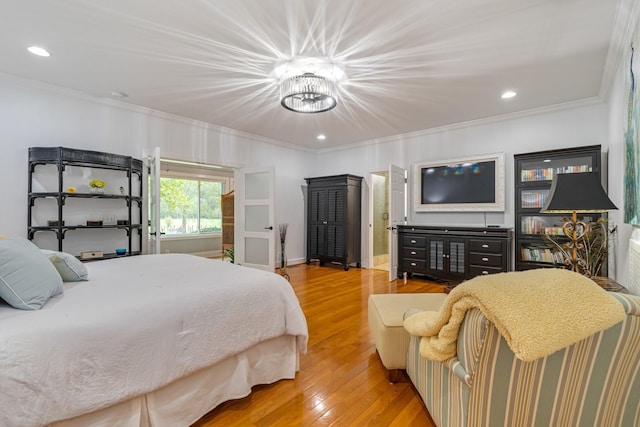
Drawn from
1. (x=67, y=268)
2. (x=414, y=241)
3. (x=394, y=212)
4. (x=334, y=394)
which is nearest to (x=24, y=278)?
(x=67, y=268)

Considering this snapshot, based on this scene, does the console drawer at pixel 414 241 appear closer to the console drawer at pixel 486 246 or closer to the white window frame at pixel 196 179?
the console drawer at pixel 486 246

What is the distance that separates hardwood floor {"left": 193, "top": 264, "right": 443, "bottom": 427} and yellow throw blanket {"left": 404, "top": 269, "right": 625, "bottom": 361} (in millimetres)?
1026

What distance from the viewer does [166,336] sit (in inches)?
55.8

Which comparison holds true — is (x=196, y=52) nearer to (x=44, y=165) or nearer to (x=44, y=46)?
(x=44, y=46)

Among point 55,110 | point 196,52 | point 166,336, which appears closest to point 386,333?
point 166,336

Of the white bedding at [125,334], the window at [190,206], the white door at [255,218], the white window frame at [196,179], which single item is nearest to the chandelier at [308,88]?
the white bedding at [125,334]

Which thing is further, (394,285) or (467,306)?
(394,285)

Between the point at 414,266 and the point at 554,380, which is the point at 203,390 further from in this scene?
the point at 414,266

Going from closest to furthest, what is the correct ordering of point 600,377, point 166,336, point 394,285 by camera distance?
point 600,377
point 166,336
point 394,285

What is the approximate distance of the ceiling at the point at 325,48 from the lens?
7.04 ft

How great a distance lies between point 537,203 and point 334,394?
12.2ft

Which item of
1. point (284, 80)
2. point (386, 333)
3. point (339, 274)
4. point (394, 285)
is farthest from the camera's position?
point (339, 274)

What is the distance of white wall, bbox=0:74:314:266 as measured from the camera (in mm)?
3230

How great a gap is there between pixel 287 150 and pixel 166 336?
5.19 meters
